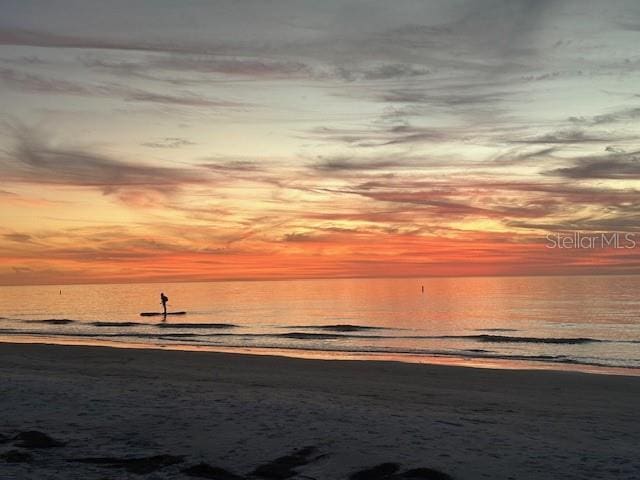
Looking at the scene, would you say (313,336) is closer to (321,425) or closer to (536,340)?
(536,340)

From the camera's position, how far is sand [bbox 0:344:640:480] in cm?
893

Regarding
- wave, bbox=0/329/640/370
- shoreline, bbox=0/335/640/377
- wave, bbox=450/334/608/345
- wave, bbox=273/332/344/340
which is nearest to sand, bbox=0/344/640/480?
shoreline, bbox=0/335/640/377

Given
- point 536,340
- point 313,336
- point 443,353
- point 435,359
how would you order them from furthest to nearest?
1. point 313,336
2. point 536,340
3. point 443,353
4. point 435,359

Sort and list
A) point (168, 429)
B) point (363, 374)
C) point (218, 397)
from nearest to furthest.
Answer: point (168, 429)
point (218, 397)
point (363, 374)

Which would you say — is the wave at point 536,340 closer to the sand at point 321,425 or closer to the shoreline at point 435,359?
the shoreline at point 435,359

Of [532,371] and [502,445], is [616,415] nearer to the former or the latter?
[502,445]

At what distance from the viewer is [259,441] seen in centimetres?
1027

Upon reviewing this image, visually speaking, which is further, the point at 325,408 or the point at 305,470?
the point at 325,408

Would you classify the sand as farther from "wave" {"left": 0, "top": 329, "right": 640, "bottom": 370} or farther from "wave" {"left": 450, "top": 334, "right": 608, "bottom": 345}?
"wave" {"left": 450, "top": 334, "right": 608, "bottom": 345}

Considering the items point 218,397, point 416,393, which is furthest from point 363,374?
point 218,397

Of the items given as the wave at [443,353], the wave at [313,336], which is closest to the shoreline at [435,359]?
the wave at [443,353]

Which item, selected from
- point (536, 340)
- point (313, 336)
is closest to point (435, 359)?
point (536, 340)

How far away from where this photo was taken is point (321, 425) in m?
11.4

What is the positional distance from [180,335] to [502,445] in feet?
123
